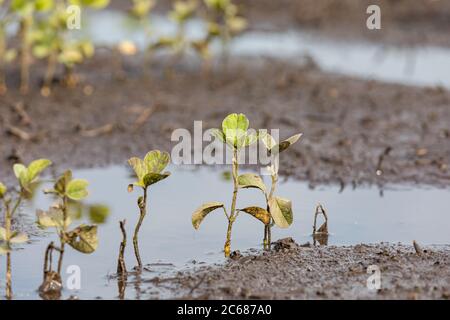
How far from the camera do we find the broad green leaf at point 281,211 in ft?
14.6

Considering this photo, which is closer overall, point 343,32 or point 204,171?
point 204,171

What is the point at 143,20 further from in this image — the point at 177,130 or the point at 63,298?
the point at 63,298

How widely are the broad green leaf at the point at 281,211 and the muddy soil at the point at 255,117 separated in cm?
148

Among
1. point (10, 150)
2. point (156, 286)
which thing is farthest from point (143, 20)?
point (156, 286)

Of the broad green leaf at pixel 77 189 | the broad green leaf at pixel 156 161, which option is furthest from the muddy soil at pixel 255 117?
the broad green leaf at pixel 77 189

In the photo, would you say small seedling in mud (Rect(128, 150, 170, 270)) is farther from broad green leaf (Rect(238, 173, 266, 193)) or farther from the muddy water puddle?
the muddy water puddle

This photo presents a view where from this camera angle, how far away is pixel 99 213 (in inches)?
212

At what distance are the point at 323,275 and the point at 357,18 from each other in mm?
7643

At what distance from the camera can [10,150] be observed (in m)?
6.44

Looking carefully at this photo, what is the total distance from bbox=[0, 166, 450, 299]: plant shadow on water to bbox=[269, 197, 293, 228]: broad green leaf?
0.35 m

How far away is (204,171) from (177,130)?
770 mm

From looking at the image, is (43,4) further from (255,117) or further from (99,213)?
(99,213)

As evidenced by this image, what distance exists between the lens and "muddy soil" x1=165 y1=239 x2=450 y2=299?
13.0 ft

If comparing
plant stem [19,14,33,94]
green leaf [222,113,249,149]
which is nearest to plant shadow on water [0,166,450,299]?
green leaf [222,113,249,149]
